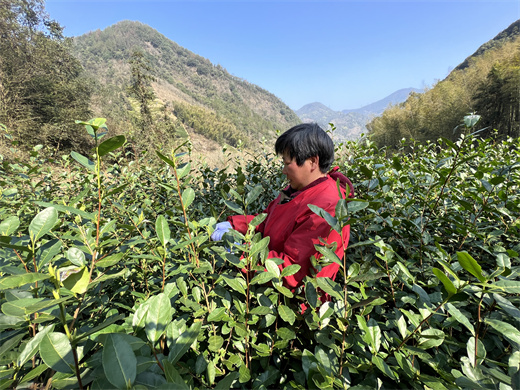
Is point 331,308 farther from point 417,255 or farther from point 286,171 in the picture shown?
point 286,171

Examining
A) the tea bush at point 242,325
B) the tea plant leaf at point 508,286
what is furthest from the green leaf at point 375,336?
the tea plant leaf at point 508,286

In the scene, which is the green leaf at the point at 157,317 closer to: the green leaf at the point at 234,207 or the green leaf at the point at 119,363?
the green leaf at the point at 119,363

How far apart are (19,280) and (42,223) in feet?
0.80

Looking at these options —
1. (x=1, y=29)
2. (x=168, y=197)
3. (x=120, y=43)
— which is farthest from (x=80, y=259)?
(x=120, y=43)

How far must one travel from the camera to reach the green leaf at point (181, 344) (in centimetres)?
54

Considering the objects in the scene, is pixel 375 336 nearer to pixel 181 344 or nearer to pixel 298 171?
pixel 181 344

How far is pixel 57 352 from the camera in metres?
0.47

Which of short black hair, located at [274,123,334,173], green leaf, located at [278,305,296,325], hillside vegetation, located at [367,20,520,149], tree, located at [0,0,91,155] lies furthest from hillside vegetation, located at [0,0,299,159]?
hillside vegetation, located at [367,20,520,149]

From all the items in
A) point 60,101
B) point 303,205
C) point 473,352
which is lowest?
point 473,352

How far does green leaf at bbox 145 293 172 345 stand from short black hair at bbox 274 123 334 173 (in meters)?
1.25

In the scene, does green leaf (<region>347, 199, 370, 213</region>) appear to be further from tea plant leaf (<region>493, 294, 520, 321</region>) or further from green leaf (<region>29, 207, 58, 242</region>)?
green leaf (<region>29, 207, 58, 242</region>)

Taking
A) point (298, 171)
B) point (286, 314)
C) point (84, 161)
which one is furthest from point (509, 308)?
point (84, 161)

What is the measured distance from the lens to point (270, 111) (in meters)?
122

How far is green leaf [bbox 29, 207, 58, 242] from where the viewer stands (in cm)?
66
